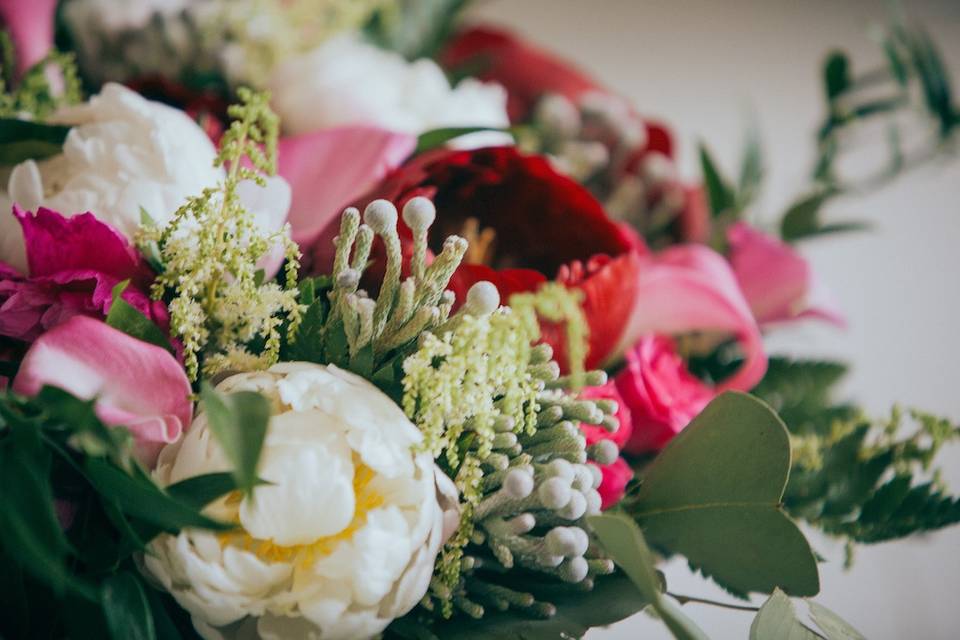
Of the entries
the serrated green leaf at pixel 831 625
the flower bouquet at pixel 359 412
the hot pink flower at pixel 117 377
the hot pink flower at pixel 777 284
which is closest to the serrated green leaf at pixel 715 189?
the hot pink flower at pixel 777 284

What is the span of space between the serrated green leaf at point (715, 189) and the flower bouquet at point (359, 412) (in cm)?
16

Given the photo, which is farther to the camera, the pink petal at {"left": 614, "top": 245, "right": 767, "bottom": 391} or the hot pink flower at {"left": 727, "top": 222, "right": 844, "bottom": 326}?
the hot pink flower at {"left": 727, "top": 222, "right": 844, "bottom": 326}

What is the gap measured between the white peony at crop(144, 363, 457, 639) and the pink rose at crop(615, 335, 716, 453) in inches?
6.6

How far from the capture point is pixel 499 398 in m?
0.40

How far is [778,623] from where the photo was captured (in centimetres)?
37

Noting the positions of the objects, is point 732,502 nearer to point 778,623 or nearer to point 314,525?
point 778,623

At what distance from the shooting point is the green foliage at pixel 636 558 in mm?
328

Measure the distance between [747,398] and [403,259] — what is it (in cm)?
17

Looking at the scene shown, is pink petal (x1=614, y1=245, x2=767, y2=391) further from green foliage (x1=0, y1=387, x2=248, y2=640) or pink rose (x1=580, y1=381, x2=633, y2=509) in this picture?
green foliage (x1=0, y1=387, x2=248, y2=640)

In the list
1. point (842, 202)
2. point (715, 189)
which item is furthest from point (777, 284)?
point (842, 202)

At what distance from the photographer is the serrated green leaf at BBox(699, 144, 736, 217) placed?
0.71 metres

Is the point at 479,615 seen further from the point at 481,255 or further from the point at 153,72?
the point at 153,72

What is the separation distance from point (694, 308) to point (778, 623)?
22 centimetres

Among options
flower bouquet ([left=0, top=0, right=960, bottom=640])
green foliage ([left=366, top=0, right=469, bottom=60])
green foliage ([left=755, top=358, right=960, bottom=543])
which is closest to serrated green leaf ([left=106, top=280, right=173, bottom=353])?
flower bouquet ([left=0, top=0, right=960, bottom=640])
